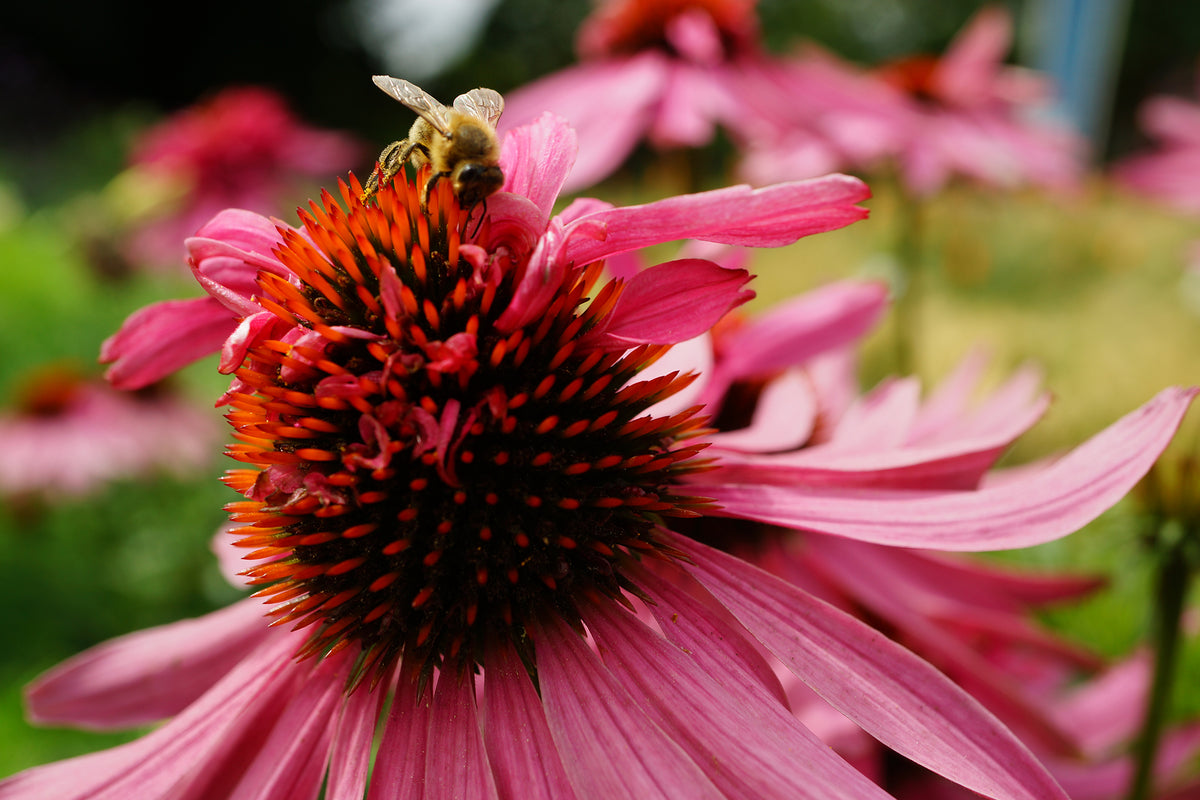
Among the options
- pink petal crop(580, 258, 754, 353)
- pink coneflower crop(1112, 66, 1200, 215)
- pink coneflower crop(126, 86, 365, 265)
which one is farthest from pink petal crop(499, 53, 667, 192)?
pink coneflower crop(126, 86, 365, 265)

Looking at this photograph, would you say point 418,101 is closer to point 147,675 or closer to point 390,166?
point 390,166

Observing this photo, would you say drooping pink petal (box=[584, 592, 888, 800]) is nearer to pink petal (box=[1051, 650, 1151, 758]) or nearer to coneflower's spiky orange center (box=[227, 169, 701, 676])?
coneflower's spiky orange center (box=[227, 169, 701, 676])

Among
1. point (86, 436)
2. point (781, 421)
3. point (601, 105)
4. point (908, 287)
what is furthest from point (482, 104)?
point (86, 436)

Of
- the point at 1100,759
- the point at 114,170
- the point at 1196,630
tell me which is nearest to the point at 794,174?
the point at 1196,630

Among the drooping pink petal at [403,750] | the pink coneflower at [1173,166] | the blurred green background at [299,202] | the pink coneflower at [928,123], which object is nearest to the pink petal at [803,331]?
the blurred green background at [299,202]

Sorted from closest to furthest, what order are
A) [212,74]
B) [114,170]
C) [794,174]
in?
[794,174]
[114,170]
[212,74]

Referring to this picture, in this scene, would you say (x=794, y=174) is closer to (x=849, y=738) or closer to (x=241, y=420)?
(x=849, y=738)
